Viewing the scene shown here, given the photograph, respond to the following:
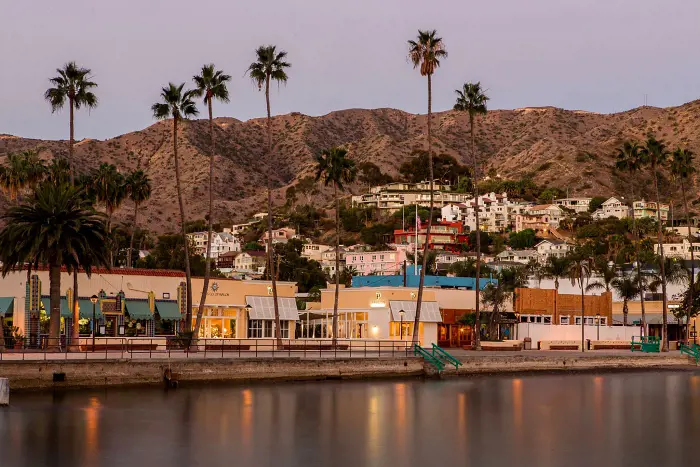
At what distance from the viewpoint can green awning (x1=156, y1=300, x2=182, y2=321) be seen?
70.0 meters

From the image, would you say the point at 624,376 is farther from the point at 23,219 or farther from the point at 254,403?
the point at 23,219

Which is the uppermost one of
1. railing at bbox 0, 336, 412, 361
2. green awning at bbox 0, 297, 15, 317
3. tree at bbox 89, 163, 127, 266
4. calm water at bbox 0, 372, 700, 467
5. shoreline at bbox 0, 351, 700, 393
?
tree at bbox 89, 163, 127, 266

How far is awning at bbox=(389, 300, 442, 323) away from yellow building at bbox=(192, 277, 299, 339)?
26.0 feet

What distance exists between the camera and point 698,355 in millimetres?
82188

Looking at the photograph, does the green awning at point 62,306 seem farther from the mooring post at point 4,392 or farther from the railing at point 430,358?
the railing at point 430,358

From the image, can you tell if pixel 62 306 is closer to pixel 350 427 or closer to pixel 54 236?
pixel 54 236

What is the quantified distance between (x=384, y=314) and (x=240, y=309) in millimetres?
11878

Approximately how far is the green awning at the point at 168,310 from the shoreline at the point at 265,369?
16.1m

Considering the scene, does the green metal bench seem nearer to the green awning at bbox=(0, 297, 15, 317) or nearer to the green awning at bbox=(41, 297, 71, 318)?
the green awning at bbox=(41, 297, 71, 318)

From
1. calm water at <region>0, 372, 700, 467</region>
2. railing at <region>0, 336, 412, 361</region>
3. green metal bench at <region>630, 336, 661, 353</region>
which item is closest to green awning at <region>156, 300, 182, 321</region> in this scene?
railing at <region>0, 336, 412, 361</region>

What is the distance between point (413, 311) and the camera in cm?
7969

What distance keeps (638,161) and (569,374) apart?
105 feet

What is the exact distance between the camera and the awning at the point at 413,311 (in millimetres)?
79000

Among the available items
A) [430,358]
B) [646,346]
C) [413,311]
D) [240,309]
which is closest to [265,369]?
[430,358]
